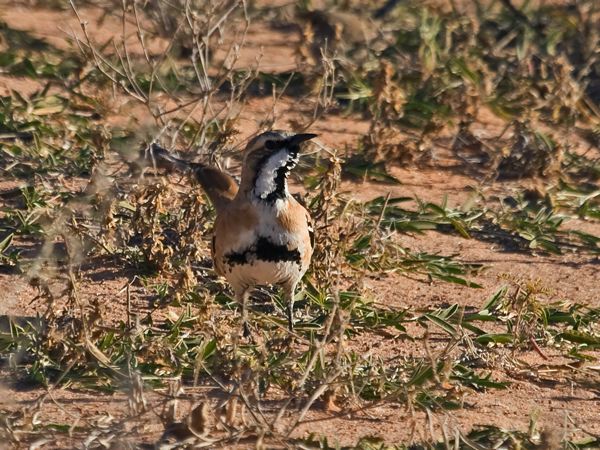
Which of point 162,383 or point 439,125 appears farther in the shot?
point 439,125

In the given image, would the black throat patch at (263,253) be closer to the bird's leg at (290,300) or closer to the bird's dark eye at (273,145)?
the bird's leg at (290,300)

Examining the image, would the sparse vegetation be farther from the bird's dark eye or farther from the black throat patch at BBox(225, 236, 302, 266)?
the bird's dark eye

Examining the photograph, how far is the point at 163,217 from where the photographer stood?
7.55 m

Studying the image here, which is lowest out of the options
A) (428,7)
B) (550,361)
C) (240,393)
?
(550,361)

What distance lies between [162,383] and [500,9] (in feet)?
20.5

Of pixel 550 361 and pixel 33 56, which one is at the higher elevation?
pixel 33 56

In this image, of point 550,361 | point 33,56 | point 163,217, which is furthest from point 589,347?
point 33,56

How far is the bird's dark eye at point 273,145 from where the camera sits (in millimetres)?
6465

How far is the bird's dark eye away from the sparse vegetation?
522mm

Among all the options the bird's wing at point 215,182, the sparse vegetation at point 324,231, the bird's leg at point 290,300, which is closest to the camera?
the sparse vegetation at point 324,231

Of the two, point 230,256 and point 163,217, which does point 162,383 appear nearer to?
point 230,256

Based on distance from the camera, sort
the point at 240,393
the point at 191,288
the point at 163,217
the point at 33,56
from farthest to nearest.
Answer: the point at 33,56 < the point at 163,217 < the point at 191,288 < the point at 240,393

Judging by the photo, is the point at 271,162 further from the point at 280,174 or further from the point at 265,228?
the point at 265,228

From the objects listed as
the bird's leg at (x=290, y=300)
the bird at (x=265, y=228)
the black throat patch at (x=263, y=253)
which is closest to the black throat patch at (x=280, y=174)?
the bird at (x=265, y=228)
